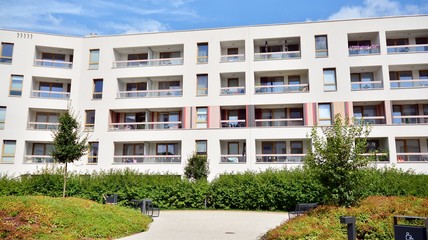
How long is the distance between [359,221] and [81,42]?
33.7 m

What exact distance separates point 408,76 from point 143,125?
84.0 ft

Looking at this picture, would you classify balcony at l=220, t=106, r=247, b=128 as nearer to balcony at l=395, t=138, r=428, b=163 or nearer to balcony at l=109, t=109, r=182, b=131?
balcony at l=109, t=109, r=182, b=131

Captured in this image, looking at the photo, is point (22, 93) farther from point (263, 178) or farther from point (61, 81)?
point (263, 178)

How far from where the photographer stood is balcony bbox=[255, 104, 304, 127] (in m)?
34.7

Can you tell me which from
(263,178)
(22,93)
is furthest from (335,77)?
(22,93)

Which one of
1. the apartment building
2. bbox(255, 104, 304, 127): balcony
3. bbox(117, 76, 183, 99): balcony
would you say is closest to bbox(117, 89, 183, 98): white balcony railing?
bbox(117, 76, 183, 99): balcony

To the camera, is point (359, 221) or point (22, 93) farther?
point (22, 93)

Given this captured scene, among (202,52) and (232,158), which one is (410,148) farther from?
(202,52)

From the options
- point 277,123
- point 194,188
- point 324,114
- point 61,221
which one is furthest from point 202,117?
point 61,221

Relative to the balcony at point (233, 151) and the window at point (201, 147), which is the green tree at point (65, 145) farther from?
the balcony at point (233, 151)

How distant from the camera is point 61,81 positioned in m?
38.1

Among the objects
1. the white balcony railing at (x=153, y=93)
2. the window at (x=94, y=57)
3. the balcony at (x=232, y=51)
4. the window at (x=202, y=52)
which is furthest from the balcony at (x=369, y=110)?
the window at (x=94, y=57)

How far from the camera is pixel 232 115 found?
118 ft

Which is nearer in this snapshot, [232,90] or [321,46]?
[321,46]
